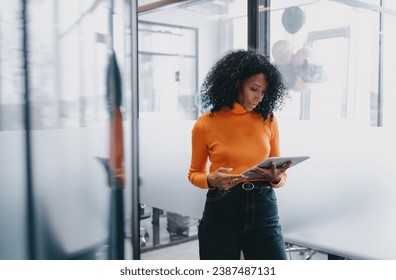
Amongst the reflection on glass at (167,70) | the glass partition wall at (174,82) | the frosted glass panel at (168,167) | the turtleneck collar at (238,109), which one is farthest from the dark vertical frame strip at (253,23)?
the turtleneck collar at (238,109)

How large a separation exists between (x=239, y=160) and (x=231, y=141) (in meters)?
0.06

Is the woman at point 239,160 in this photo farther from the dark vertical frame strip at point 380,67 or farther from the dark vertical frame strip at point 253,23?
the dark vertical frame strip at point 253,23

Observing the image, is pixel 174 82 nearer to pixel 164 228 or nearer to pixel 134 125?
pixel 134 125

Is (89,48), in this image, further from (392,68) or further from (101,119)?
(392,68)

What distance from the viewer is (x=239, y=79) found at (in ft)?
4.17

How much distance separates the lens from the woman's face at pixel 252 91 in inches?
49.1

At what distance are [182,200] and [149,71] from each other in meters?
0.80

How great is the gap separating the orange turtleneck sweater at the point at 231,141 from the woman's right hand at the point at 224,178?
1.8 inches

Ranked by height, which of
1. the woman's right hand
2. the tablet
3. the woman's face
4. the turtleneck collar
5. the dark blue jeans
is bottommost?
the dark blue jeans

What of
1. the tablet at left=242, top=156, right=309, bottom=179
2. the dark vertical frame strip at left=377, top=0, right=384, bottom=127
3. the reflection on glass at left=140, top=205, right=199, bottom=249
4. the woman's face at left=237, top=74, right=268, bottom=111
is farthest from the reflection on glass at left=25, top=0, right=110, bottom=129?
the reflection on glass at left=140, top=205, right=199, bottom=249

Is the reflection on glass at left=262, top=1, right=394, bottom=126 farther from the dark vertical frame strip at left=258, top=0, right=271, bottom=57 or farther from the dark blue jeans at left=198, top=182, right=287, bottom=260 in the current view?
the dark blue jeans at left=198, top=182, right=287, bottom=260

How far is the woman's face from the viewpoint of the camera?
49.1 inches

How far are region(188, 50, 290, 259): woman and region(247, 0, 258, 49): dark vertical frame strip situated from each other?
0.71 m
